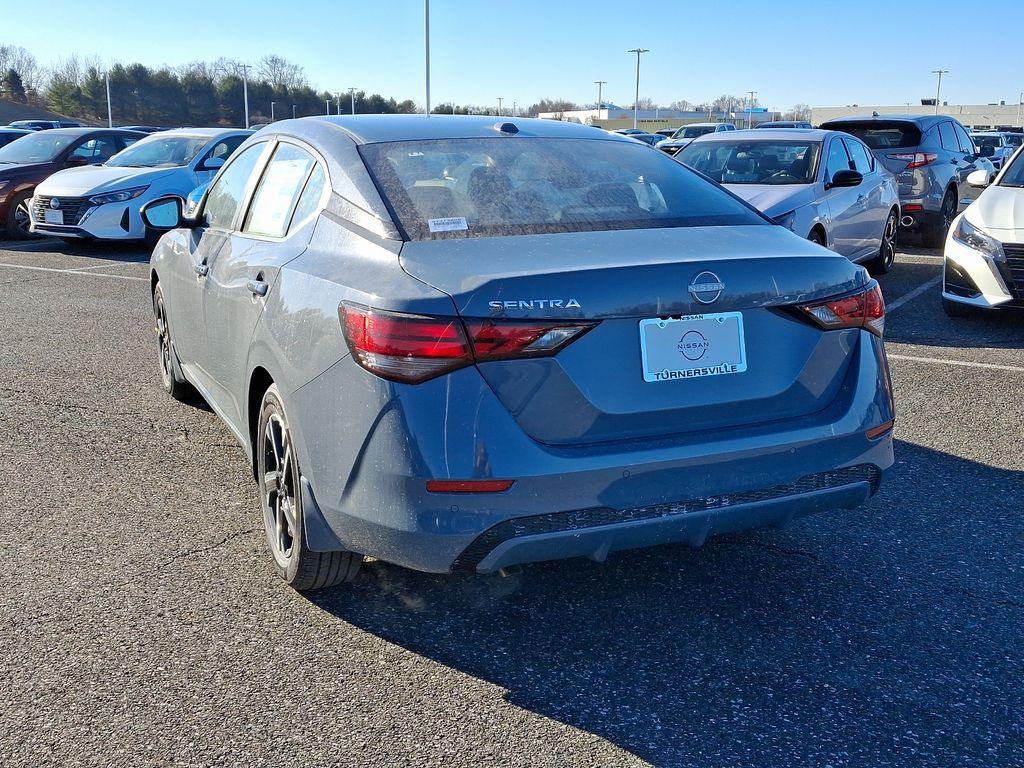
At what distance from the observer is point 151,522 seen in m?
3.96

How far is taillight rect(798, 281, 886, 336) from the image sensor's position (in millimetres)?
2898

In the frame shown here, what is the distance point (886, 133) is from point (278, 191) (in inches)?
453

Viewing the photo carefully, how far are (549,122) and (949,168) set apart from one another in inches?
430

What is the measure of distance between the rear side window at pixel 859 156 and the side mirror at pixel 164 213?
23.9 feet

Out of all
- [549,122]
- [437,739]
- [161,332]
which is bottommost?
[437,739]

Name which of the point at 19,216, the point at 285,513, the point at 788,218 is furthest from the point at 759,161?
the point at 19,216

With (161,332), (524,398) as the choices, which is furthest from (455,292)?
(161,332)

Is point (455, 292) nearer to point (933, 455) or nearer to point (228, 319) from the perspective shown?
point (228, 319)

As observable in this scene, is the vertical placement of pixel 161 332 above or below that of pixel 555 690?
above

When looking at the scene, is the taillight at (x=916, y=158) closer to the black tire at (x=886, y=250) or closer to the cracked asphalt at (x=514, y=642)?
the black tire at (x=886, y=250)

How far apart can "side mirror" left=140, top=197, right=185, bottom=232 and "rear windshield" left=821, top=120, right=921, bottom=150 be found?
422 inches

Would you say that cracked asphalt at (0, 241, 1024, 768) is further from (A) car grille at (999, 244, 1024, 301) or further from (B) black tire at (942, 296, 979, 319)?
(B) black tire at (942, 296, 979, 319)

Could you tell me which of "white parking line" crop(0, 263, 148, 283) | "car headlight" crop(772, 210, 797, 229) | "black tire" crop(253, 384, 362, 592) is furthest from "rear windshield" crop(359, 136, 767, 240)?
"white parking line" crop(0, 263, 148, 283)

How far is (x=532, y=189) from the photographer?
332 centimetres
